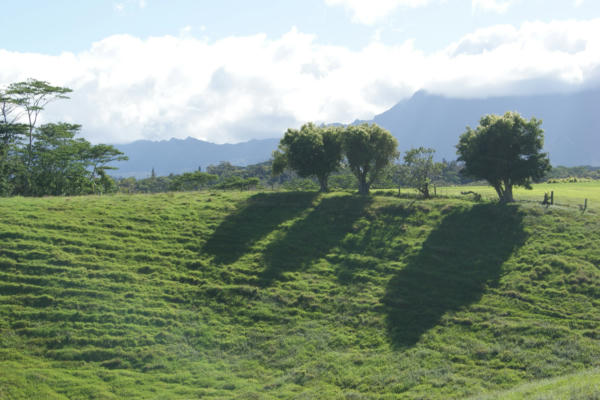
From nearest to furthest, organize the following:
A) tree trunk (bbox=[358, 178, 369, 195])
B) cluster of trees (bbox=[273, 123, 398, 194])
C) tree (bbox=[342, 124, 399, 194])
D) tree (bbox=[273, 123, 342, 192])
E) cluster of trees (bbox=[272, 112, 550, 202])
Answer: cluster of trees (bbox=[272, 112, 550, 202])
tree (bbox=[342, 124, 399, 194])
cluster of trees (bbox=[273, 123, 398, 194])
tree (bbox=[273, 123, 342, 192])
tree trunk (bbox=[358, 178, 369, 195])

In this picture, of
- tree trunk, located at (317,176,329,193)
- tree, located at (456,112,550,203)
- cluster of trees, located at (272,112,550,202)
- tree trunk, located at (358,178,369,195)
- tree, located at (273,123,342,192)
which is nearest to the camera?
tree, located at (456,112,550,203)

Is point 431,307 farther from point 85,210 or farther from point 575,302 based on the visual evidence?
point 85,210

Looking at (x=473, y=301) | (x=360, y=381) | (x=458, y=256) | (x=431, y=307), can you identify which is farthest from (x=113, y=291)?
(x=458, y=256)

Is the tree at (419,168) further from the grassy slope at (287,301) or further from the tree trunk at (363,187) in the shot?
the grassy slope at (287,301)

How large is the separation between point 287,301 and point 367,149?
33.2 m

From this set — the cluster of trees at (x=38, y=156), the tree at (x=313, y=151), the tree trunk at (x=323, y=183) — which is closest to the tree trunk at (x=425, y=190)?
the tree at (x=313, y=151)

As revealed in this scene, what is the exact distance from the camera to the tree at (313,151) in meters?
59.9

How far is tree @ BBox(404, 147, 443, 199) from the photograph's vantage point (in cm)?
5917

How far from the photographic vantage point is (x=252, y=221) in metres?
46.7

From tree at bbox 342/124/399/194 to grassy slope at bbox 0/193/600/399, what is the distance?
14.7 metres

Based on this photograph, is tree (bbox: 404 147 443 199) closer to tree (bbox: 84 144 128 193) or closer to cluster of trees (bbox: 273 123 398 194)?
cluster of trees (bbox: 273 123 398 194)

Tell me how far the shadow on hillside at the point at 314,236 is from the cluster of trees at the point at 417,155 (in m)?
7.47

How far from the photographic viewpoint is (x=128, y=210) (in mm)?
44812

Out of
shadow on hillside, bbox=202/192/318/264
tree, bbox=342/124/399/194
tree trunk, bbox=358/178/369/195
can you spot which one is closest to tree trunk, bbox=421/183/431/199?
tree, bbox=342/124/399/194
